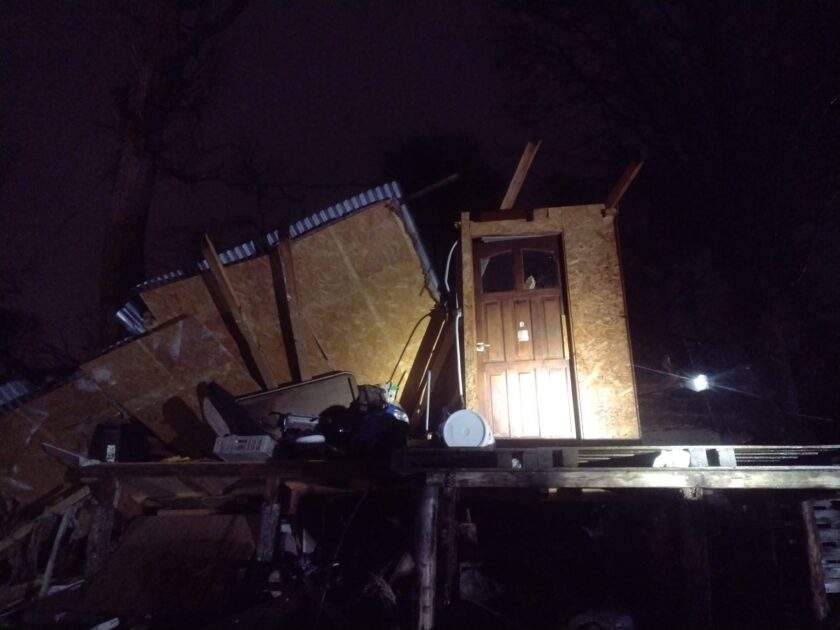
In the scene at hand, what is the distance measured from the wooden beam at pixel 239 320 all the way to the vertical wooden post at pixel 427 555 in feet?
14.8

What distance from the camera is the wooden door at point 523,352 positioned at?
8094 mm

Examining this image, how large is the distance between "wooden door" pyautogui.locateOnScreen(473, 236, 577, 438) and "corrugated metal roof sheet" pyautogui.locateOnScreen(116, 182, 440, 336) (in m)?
1.76

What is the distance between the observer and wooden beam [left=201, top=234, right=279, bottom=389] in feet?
28.8

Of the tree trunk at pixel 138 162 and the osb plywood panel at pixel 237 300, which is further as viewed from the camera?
the tree trunk at pixel 138 162

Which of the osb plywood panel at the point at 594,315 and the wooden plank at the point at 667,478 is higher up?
the osb plywood panel at the point at 594,315

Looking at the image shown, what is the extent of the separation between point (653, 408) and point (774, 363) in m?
2.72

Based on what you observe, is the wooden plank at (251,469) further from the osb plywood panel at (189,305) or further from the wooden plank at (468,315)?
the osb plywood panel at (189,305)

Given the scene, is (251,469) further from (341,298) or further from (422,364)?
(422,364)

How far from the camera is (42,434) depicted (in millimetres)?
8352

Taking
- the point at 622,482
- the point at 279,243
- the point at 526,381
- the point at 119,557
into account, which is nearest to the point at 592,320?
the point at 526,381

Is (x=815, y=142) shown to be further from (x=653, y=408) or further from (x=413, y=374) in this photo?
(x=413, y=374)

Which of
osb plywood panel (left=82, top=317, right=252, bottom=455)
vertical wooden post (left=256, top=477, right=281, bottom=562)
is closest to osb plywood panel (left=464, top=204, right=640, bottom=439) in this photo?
vertical wooden post (left=256, top=477, right=281, bottom=562)

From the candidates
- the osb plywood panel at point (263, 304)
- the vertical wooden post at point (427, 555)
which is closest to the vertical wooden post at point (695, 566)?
the vertical wooden post at point (427, 555)

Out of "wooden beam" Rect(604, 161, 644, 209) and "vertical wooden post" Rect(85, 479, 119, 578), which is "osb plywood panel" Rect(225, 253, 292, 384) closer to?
"vertical wooden post" Rect(85, 479, 119, 578)
